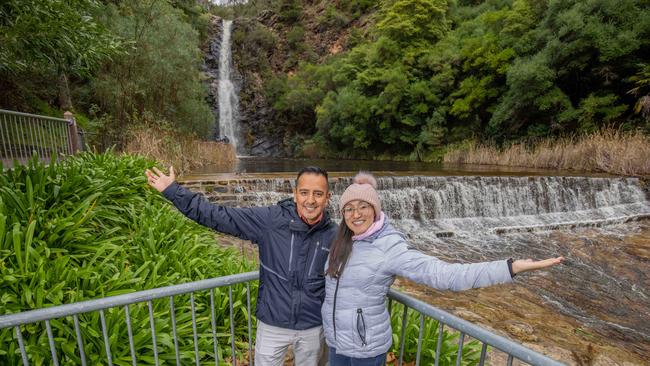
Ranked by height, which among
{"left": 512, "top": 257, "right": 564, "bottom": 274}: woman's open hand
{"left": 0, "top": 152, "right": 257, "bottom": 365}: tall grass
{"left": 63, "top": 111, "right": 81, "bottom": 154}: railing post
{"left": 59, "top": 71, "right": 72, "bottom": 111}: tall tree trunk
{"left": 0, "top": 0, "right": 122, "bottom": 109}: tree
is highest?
{"left": 59, "top": 71, "right": 72, "bottom": 111}: tall tree trunk

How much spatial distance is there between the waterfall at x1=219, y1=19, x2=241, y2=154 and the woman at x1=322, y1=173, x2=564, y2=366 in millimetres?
31640

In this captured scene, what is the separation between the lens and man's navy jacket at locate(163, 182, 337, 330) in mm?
2049

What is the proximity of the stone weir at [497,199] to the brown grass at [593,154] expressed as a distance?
1768 mm

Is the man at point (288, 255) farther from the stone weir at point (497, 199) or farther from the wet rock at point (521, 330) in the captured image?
the stone weir at point (497, 199)

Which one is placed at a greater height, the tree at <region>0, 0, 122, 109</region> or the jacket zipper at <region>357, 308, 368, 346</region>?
the tree at <region>0, 0, 122, 109</region>

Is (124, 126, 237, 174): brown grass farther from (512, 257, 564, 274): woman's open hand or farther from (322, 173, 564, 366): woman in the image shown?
(512, 257, 564, 274): woman's open hand

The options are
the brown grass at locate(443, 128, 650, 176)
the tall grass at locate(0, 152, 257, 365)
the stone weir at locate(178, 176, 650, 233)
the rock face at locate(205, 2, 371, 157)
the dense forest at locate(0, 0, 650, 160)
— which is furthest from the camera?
the rock face at locate(205, 2, 371, 157)

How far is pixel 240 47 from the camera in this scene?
38.6 m

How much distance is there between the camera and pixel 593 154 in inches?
538

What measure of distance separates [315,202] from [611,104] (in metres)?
19.5

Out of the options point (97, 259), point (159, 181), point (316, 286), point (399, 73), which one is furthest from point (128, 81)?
point (399, 73)

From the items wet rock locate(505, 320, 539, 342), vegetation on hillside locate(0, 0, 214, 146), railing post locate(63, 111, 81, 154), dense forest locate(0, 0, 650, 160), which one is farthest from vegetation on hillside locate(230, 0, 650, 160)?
railing post locate(63, 111, 81, 154)

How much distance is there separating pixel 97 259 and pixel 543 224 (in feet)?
35.1

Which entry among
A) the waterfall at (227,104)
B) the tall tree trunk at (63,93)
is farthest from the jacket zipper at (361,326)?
the waterfall at (227,104)
